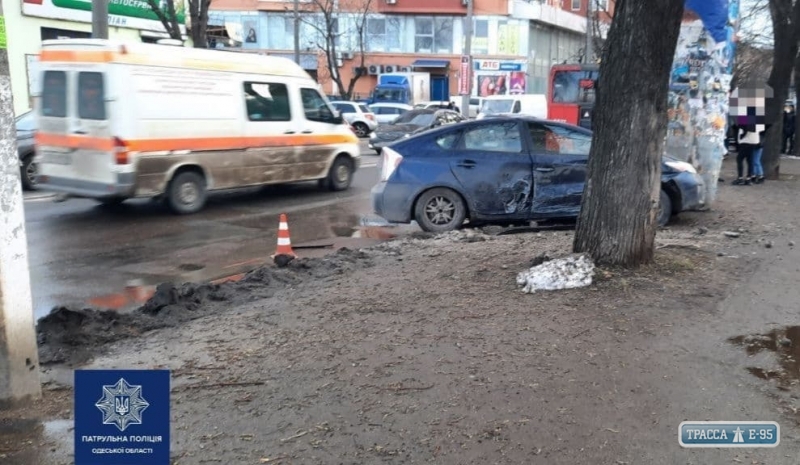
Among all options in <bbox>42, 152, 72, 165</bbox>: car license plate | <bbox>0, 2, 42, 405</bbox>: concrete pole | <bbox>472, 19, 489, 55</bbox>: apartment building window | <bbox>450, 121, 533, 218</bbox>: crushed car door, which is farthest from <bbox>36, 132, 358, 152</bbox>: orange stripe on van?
<bbox>472, 19, 489, 55</bbox>: apartment building window

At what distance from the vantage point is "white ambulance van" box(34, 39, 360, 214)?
1062 centimetres

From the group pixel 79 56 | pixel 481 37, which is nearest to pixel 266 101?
pixel 79 56

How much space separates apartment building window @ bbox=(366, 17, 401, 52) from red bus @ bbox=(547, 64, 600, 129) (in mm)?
27764

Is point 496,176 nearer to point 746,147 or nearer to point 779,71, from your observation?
point 746,147

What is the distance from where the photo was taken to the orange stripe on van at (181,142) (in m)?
10.7

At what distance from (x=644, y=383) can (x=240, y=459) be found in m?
2.32

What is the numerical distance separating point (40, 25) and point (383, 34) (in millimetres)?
31827

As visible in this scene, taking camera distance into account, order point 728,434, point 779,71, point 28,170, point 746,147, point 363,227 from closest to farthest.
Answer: point 728,434, point 363,227, point 746,147, point 28,170, point 779,71

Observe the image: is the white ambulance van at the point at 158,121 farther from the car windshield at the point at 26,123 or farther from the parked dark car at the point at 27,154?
the car windshield at the point at 26,123

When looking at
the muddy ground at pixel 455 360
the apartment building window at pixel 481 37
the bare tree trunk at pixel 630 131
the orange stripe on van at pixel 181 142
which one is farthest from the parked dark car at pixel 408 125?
the apartment building window at pixel 481 37

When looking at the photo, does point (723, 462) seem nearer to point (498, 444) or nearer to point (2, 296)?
point (498, 444)

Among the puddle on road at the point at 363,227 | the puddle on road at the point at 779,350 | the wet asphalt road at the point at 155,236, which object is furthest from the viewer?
the puddle on road at the point at 363,227

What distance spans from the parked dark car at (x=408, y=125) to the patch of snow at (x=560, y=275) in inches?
639

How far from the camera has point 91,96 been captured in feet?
35.1
